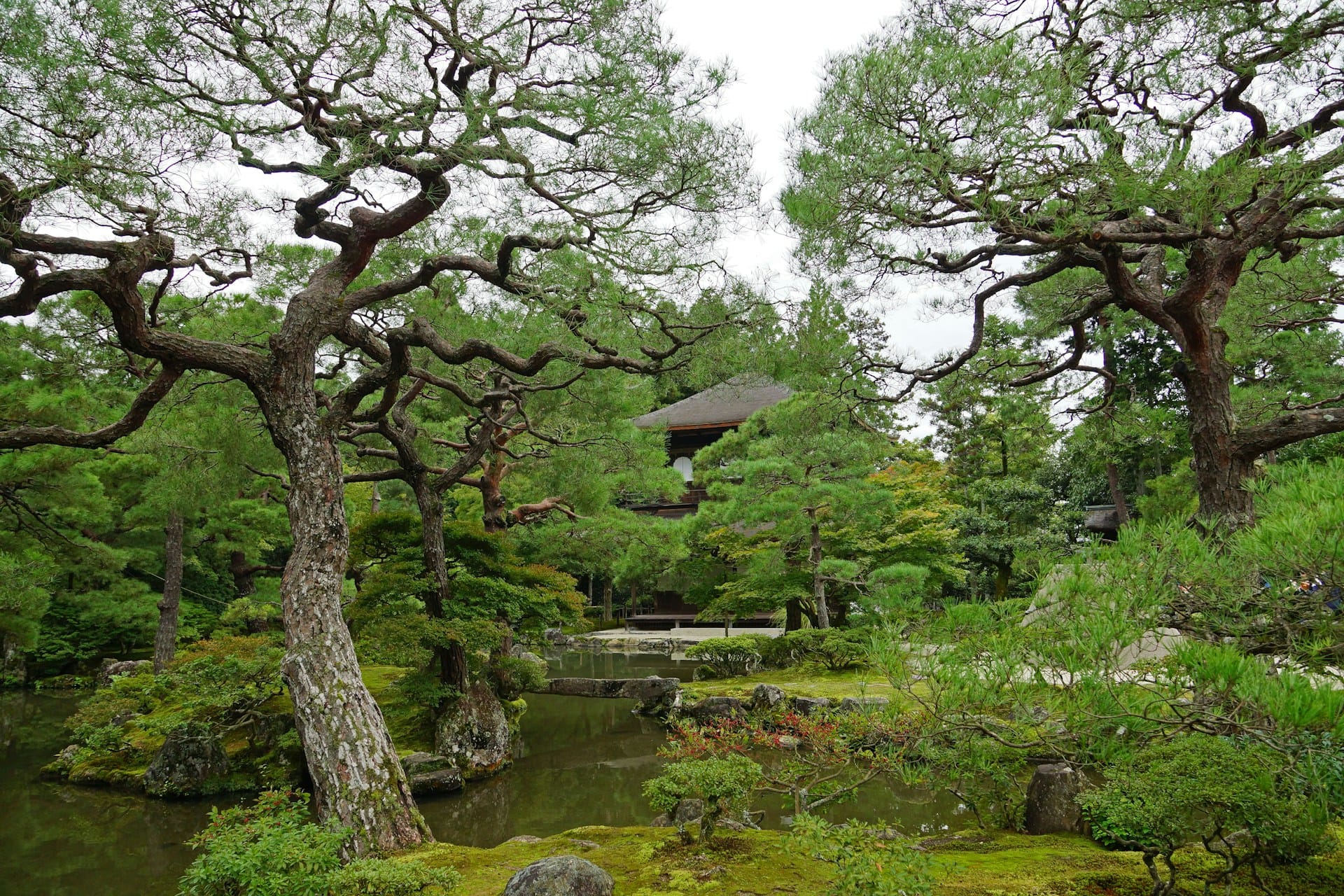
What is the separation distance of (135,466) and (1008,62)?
12.7 m

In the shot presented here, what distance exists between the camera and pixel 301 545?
4844 millimetres

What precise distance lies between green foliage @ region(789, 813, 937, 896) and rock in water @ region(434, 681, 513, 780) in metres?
5.26

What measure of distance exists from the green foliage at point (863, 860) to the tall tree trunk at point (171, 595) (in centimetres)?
1138

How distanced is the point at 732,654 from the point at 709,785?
7853 mm

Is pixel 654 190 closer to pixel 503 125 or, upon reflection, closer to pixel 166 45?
pixel 503 125

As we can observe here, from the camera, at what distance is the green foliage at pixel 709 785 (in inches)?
149

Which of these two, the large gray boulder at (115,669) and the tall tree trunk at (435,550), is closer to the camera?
the tall tree trunk at (435,550)

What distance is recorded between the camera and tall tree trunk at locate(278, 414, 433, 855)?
4316 millimetres

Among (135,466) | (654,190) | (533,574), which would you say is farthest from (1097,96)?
(135,466)

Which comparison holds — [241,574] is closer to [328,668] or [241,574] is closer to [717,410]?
[328,668]

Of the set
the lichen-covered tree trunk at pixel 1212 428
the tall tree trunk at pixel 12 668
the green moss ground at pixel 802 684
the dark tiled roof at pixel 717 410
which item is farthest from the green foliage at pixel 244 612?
the lichen-covered tree trunk at pixel 1212 428

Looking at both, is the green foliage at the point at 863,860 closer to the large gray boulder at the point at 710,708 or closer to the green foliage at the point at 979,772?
the green foliage at the point at 979,772

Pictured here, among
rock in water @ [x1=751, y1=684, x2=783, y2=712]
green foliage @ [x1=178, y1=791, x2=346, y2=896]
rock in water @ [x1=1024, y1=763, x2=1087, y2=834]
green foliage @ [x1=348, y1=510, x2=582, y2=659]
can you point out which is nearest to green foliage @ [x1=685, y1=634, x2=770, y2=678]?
rock in water @ [x1=751, y1=684, x2=783, y2=712]

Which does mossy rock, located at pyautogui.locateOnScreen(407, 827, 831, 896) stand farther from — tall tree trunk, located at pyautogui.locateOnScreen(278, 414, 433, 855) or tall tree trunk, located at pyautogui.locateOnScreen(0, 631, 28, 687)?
tall tree trunk, located at pyautogui.locateOnScreen(0, 631, 28, 687)
